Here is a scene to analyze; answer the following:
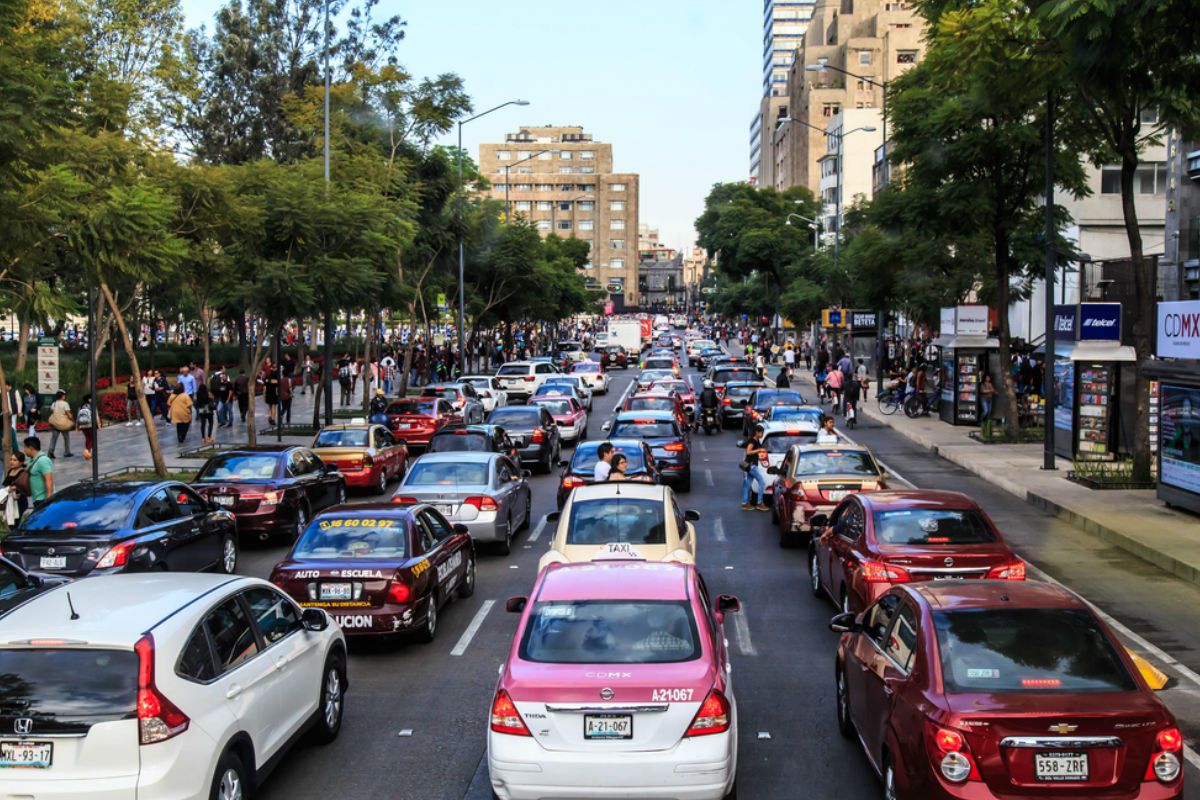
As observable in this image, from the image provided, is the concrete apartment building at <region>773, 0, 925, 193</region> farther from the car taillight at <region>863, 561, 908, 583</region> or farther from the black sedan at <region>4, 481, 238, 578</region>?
the car taillight at <region>863, 561, 908, 583</region>

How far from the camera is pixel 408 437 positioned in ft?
104

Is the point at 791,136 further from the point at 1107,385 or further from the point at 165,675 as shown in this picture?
the point at 165,675

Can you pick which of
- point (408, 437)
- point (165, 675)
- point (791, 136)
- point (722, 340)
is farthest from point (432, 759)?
point (791, 136)

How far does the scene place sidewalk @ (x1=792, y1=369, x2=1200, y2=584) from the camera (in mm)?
17719

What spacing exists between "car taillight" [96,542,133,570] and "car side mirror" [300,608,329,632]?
523 centimetres

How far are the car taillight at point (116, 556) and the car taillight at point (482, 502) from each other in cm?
489

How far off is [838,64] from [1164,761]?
139 m

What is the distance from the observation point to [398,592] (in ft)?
39.5

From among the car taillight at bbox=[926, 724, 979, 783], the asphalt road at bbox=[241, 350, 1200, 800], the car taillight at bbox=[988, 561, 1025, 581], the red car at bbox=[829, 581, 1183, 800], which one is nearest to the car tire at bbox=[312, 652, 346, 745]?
the asphalt road at bbox=[241, 350, 1200, 800]

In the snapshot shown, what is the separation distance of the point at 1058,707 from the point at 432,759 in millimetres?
4503

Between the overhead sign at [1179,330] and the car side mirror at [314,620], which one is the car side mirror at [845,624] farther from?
the overhead sign at [1179,330]

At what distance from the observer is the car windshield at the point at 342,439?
82.5ft

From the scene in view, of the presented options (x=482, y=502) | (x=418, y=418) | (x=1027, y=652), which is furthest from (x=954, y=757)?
(x=418, y=418)

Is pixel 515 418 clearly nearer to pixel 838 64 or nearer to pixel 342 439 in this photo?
pixel 342 439
